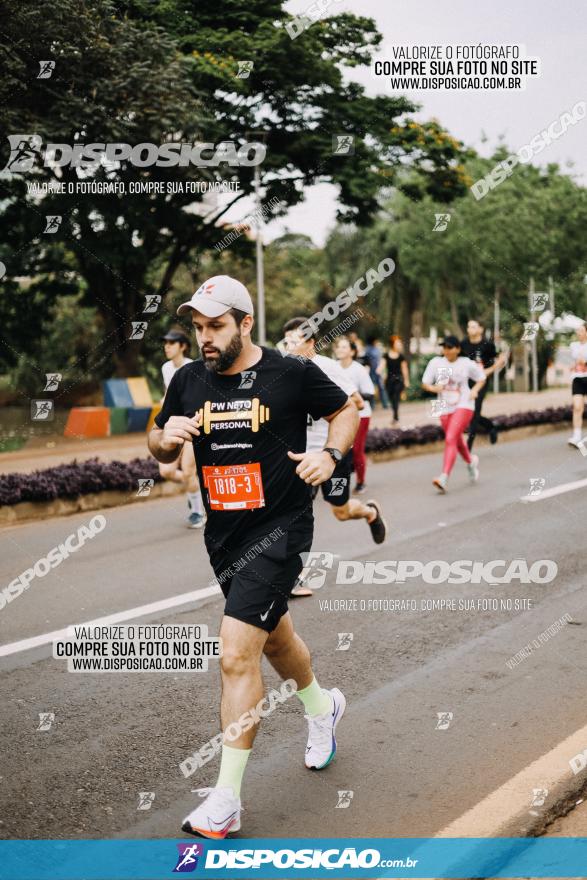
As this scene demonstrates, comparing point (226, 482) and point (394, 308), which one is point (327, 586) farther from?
point (394, 308)

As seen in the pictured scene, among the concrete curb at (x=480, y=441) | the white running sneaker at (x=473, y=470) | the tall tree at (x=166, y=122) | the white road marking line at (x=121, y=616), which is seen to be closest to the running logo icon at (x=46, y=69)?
the tall tree at (x=166, y=122)

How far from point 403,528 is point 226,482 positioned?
6139mm

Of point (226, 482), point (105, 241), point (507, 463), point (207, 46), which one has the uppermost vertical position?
point (207, 46)

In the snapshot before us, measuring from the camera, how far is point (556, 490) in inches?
475

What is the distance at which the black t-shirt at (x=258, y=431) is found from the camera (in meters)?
3.98

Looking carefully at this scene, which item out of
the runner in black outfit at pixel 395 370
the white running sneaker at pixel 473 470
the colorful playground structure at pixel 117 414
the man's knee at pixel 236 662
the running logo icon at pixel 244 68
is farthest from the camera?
the runner in black outfit at pixel 395 370

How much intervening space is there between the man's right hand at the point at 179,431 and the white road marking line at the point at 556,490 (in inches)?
311

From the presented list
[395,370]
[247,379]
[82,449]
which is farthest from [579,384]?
[247,379]

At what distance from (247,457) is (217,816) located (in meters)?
1.29

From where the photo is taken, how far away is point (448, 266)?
4059 cm

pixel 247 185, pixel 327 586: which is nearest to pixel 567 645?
pixel 327 586

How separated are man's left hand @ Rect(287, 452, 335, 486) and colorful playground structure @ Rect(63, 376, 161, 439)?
17.1m

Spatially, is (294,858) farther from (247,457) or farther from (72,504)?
(72,504)

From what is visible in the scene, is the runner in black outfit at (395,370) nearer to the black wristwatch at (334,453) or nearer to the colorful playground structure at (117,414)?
the colorful playground structure at (117,414)
